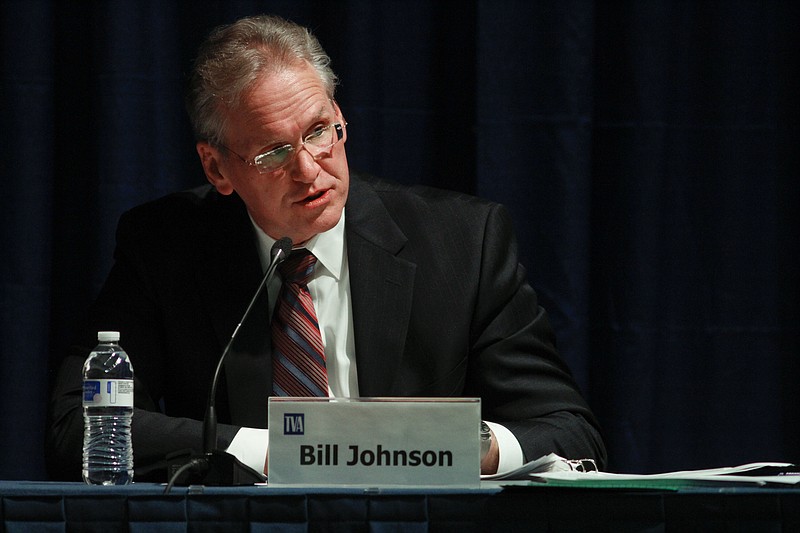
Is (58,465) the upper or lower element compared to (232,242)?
lower

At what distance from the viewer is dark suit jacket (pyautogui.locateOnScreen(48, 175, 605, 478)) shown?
7.21ft

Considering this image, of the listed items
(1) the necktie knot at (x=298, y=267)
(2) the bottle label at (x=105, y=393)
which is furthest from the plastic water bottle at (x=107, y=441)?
(1) the necktie knot at (x=298, y=267)

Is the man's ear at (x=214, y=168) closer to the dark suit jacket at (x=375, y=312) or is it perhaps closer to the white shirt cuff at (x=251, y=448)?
the dark suit jacket at (x=375, y=312)

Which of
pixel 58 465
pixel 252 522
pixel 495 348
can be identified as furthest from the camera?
pixel 495 348

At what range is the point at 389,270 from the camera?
229 cm

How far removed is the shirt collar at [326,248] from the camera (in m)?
2.30

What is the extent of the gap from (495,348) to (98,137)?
125 cm

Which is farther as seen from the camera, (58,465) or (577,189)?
(577,189)

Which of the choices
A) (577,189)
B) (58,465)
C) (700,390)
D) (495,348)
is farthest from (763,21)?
(58,465)

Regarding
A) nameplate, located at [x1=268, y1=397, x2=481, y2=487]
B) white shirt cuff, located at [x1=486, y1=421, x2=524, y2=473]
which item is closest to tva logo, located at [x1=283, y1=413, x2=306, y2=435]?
nameplate, located at [x1=268, y1=397, x2=481, y2=487]

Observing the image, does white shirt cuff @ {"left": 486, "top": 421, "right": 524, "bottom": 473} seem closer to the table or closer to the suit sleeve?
the suit sleeve

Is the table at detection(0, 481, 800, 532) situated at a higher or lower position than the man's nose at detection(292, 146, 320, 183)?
lower

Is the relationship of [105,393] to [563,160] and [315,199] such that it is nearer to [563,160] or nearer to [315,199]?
[315,199]

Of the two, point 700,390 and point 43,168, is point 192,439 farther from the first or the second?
point 700,390
